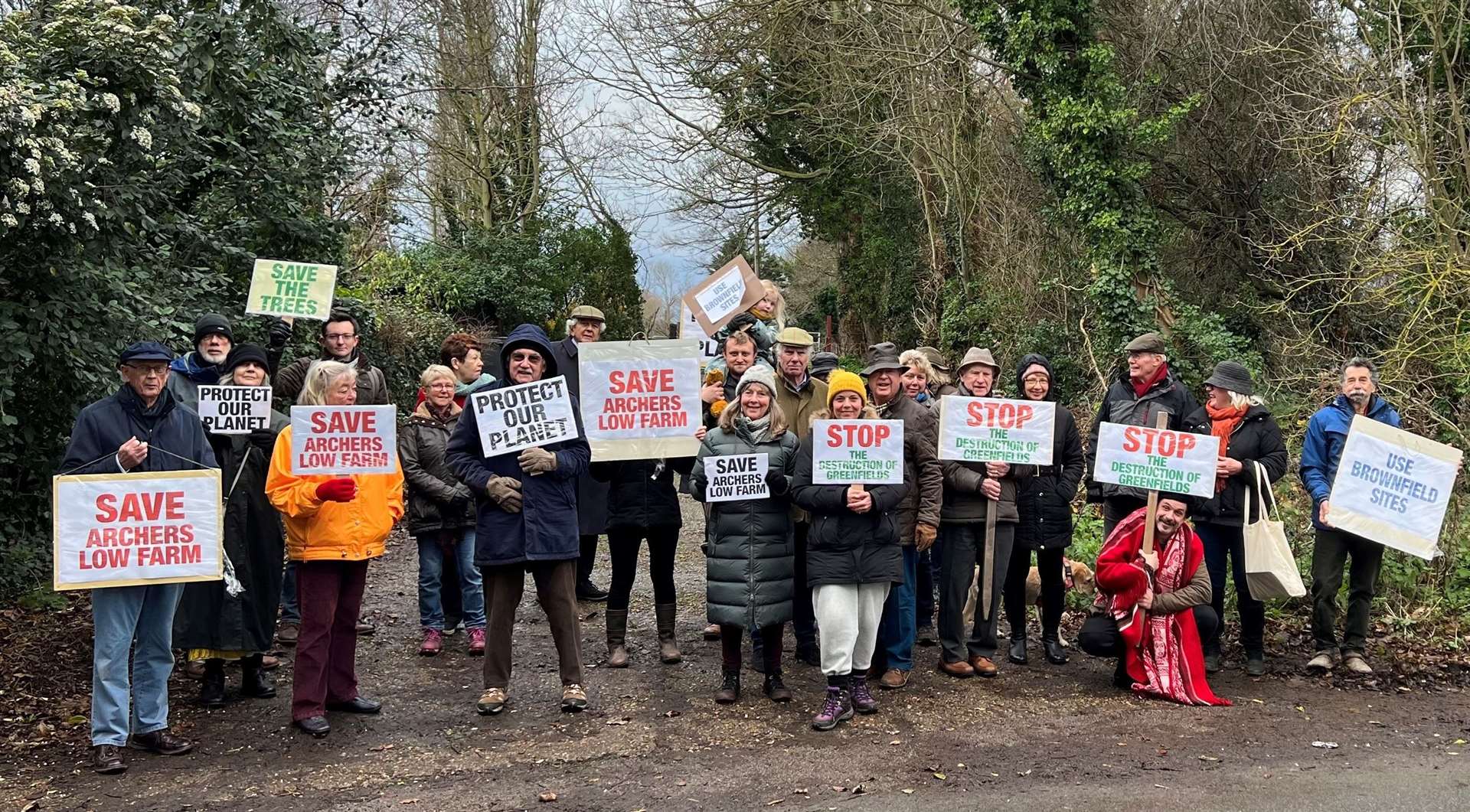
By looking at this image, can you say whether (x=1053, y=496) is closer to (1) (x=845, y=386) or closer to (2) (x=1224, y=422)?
(2) (x=1224, y=422)

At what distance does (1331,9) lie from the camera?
14.7 meters

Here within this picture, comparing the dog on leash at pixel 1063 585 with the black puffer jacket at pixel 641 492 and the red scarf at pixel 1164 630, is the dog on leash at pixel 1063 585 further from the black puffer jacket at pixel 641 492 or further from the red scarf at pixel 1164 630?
the black puffer jacket at pixel 641 492

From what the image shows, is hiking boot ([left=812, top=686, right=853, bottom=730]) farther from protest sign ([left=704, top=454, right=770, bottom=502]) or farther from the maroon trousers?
the maroon trousers

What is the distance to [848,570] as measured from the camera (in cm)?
632

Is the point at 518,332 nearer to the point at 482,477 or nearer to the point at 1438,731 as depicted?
the point at 482,477

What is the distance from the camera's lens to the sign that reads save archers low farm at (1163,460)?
6910 millimetres

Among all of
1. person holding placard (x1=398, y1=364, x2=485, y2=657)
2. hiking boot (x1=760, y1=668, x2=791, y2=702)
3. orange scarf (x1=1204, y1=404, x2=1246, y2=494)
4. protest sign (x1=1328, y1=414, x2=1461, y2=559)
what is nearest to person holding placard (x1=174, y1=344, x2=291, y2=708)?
person holding placard (x1=398, y1=364, x2=485, y2=657)

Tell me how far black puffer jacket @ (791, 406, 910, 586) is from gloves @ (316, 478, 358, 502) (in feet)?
7.80

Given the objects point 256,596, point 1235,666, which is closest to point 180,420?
point 256,596

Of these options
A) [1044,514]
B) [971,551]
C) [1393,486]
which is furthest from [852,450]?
[1393,486]

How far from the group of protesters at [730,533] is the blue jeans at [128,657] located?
1cm

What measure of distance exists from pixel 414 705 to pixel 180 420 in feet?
6.74

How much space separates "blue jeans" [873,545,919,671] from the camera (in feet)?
23.0

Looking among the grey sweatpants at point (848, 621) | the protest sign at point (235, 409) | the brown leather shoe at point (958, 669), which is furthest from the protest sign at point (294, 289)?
the brown leather shoe at point (958, 669)
